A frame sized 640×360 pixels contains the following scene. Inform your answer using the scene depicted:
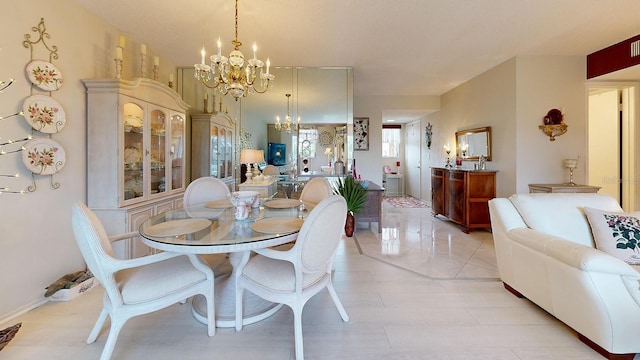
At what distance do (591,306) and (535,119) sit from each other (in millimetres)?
3077

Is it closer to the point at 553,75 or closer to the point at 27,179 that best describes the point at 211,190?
the point at 27,179

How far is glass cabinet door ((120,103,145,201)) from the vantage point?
249 cm

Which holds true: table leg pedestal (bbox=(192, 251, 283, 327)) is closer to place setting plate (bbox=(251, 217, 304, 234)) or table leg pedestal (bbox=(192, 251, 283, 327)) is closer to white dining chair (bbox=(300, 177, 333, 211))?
place setting plate (bbox=(251, 217, 304, 234))

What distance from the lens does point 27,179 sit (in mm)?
1976

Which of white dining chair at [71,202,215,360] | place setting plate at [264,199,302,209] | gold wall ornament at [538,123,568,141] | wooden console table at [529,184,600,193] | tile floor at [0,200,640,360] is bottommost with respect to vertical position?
tile floor at [0,200,640,360]

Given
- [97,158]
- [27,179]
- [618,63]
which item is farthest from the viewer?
[618,63]

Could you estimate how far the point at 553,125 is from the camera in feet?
11.6

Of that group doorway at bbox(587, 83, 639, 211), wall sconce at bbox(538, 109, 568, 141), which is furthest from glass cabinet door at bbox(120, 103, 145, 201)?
doorway at bbox(587, 83, 639, 211)

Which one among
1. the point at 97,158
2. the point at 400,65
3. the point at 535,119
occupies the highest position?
the point at 400,65

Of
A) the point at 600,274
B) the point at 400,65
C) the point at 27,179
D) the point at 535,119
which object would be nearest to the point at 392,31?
the point at 400,65

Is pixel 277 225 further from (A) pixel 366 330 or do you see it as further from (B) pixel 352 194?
(B) pixel 352 194

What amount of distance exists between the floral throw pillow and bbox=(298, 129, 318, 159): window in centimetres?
317

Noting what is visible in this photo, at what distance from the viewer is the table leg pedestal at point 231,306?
176cm

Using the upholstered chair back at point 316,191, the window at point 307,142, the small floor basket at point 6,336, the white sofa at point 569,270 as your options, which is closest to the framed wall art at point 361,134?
the window at point 307,142
